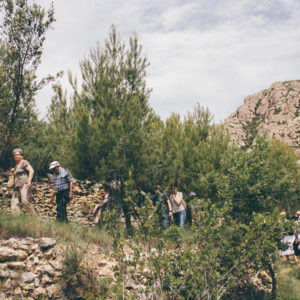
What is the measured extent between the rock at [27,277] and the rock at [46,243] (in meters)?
0.61

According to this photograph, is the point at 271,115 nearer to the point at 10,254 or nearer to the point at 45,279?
the point at 45,279

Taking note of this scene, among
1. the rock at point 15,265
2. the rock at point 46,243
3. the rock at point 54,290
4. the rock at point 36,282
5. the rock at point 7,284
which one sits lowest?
the rock at point 54,290

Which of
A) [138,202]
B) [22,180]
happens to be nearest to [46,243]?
[22,180]

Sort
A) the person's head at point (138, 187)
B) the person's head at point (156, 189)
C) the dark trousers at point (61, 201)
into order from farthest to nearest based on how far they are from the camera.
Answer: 1. the person's head at point (156, 189)
2. the person's head at point (138, 187)
3. the dark trousers at point (61, 201)

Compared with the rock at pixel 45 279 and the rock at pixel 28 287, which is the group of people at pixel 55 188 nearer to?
the rock at pixel 45 279

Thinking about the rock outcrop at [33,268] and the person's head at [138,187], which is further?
the person's head at [138,187]

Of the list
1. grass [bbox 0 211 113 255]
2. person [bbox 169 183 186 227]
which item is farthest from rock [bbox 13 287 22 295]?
person [bbox 169 183 186 227]

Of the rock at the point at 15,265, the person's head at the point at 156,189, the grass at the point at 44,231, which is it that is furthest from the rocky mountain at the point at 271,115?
the rock at the point at 15,265

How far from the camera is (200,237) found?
207 inches

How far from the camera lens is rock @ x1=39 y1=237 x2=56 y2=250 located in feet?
19.4

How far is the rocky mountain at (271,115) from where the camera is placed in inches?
3046

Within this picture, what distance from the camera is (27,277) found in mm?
5312

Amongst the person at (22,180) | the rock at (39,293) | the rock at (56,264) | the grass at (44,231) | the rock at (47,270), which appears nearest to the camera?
the rock at (39,293)

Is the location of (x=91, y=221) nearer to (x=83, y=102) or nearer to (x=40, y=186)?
(x=40, y=186)
